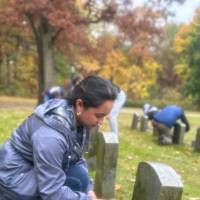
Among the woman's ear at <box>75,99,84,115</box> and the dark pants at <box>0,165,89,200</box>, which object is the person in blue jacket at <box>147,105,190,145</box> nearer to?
the dark pants at <box>0,165,89,200</box>

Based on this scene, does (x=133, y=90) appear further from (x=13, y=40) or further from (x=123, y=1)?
(x=123, y=1)

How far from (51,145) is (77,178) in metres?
0.85

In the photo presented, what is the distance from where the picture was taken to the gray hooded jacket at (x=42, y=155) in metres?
3.56

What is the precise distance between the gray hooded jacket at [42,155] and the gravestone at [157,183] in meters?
0.46

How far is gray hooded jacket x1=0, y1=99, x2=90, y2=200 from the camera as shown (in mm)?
3562

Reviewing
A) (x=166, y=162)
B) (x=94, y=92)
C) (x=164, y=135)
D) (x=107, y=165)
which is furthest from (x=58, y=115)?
(x=164, y=135)

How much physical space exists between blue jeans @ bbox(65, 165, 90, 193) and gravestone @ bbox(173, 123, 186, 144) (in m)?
10.9

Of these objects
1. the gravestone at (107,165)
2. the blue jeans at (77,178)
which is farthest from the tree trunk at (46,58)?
the blue jeans at (77,178)

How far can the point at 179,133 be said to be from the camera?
15297 mm

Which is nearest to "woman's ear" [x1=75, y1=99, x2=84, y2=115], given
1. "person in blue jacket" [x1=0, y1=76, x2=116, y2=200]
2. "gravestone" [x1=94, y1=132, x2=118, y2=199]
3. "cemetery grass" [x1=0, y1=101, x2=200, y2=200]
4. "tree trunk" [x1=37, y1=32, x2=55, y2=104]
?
"person in blue jacket" [x1=0, y1=76, x2=116, y2=200]

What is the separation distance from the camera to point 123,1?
28984mm

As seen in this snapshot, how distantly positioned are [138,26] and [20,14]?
5833mm

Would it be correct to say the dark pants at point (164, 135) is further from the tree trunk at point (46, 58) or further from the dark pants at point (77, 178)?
the tree trunk at point (46, 58)

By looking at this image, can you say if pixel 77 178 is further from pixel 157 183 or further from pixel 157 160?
pixel 157 160
